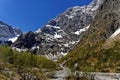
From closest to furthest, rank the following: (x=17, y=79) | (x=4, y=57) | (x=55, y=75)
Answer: (x=17, y=79) < (x=55, y=75) < (x=4, y=57)

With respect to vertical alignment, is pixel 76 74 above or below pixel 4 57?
below

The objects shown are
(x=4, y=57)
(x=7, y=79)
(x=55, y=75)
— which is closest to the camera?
(x=7, y=79)

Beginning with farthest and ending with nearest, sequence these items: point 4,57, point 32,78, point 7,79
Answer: point 4,57 < point 32,78 < point 7,79

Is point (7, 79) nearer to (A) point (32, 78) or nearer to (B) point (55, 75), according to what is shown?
(A) point (32, 78)

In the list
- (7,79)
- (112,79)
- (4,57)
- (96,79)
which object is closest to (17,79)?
(7,79)

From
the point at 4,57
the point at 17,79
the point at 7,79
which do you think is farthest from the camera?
the point at 4,57

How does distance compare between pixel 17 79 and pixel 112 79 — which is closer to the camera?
pixel 17 79

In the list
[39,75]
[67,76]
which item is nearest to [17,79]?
[39,75]

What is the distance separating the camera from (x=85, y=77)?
146 metres

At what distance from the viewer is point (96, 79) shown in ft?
482

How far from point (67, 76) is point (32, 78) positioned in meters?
17.3

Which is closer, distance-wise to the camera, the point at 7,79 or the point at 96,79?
the point at 7,79

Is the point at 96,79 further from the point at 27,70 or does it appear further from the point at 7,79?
the point at 7,79

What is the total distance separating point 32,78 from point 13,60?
61.2 m
